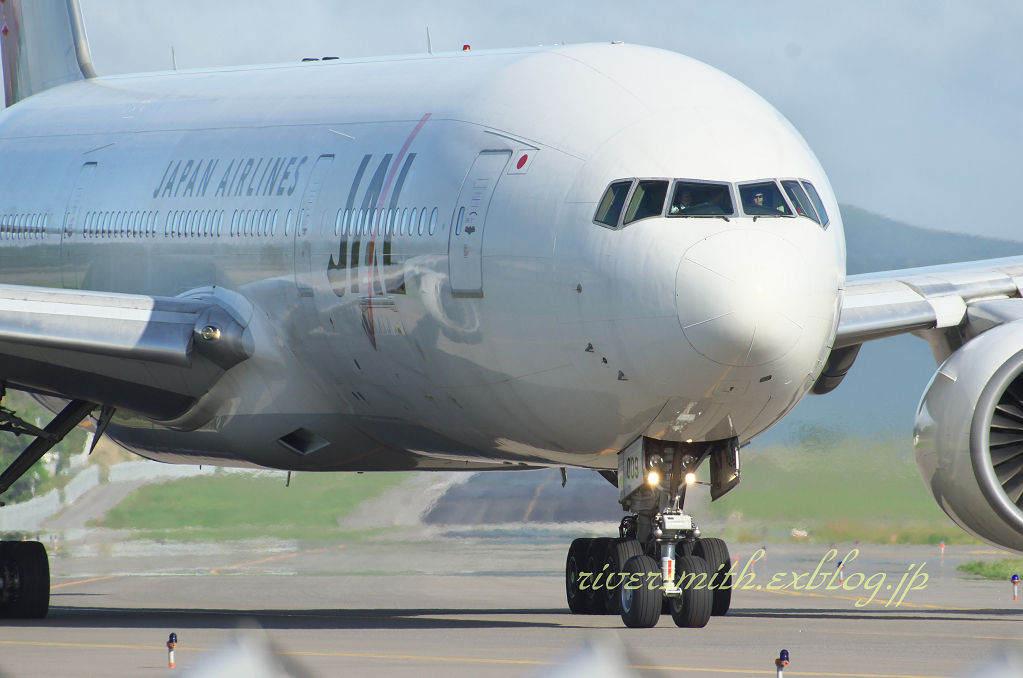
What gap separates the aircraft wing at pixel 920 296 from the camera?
606 inches

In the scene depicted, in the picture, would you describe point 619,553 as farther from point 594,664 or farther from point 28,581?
point 28,581

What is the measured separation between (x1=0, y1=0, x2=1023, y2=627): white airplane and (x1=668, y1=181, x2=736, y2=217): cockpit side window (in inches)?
0.7

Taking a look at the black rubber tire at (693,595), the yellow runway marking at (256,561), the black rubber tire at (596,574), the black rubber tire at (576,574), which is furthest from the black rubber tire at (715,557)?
the yellow runway marking at (256,561)

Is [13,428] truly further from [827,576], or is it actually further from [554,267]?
[827,576]

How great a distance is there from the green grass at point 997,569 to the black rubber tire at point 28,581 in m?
12.3

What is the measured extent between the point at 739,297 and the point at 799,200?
1302 mm

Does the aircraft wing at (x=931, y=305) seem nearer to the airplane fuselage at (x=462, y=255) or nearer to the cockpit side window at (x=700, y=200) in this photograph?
the airplane fuselage at (x=462, y=255)

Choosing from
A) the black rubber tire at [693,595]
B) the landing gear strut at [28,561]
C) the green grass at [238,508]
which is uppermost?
the black rubber tire at [693,595]

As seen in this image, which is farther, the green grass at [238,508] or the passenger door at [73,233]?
the green grass at [238,508]

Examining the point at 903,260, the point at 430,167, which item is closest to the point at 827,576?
the point at 430,167

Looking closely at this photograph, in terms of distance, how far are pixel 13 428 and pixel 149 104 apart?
408 cm

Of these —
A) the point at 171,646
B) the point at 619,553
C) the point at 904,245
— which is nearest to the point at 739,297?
the point at 619,553

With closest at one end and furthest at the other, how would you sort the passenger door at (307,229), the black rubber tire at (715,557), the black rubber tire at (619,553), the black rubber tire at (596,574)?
the black rubber tire at (619,553) → the black rubber tire at (715,557) → the passenger door at (307,229) → the black rubber tire at (596,574)

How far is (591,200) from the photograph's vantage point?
11867 millimetres
